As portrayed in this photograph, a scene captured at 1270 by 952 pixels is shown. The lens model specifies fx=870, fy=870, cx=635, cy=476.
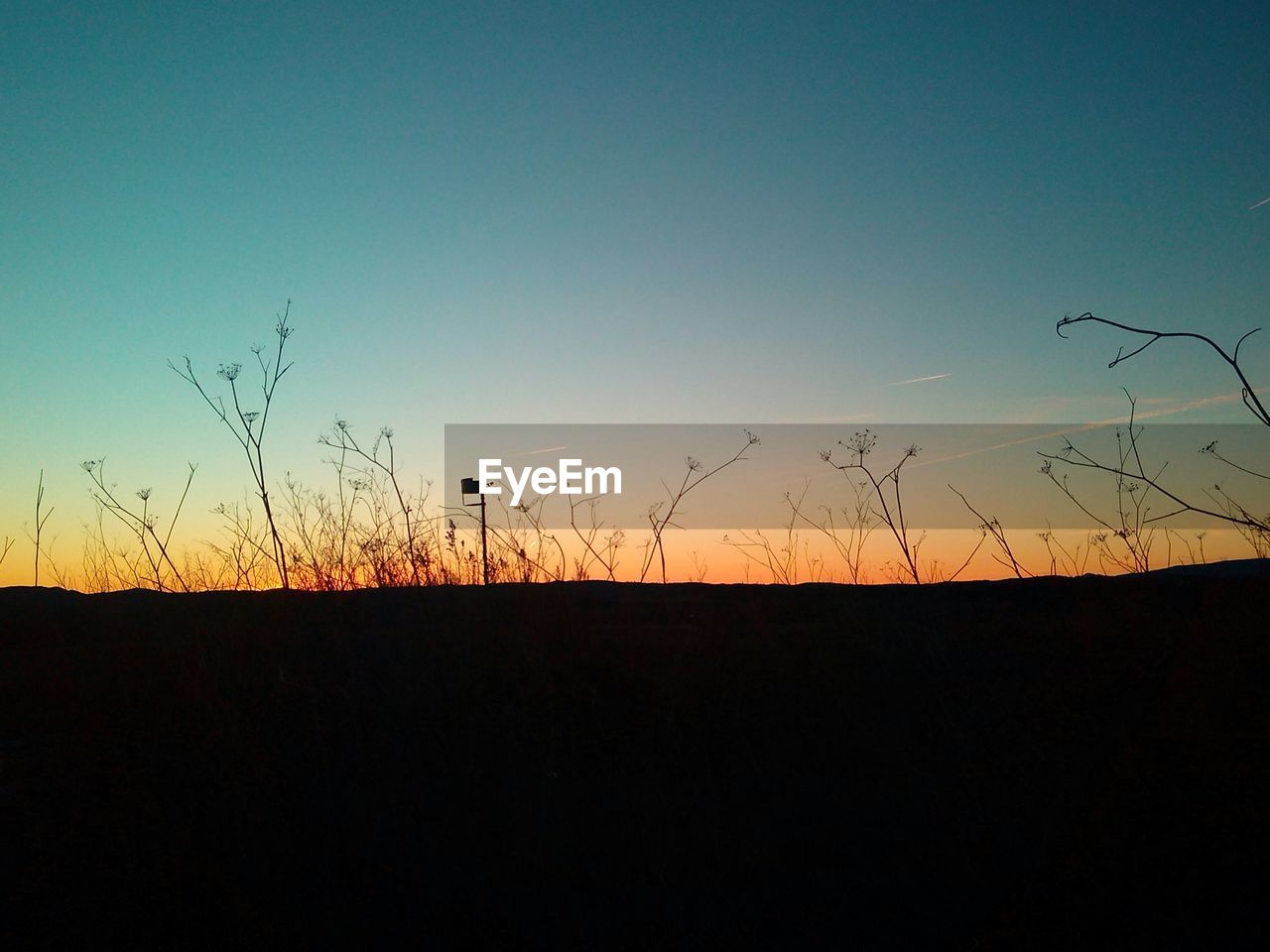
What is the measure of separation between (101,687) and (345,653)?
1144 mm

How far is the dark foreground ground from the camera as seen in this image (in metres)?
2.45

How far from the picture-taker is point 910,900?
97.8 inches

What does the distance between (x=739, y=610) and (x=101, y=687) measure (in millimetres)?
3518

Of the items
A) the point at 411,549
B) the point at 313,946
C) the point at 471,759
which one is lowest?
the point at 313,946

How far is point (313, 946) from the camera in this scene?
7.91 ft

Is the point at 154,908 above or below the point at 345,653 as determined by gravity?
below

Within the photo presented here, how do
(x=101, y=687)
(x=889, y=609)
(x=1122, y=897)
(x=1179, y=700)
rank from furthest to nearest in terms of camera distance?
(x=889, y=609)
(x=101, y=687)
(x=1179, y=700)
(x=1122, y=897)

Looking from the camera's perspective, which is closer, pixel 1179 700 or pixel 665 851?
pixel 665 851

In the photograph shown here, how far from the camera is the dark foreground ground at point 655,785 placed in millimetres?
2449

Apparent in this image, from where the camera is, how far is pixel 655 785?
319 cm

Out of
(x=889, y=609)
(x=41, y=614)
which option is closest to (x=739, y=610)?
(x=889, y=609)

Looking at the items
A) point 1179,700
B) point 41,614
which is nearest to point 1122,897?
point 1179,700

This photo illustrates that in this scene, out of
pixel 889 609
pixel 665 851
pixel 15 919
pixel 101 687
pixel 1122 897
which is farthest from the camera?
pixel 889 609

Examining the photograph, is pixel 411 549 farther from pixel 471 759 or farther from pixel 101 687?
pixel 471 759
